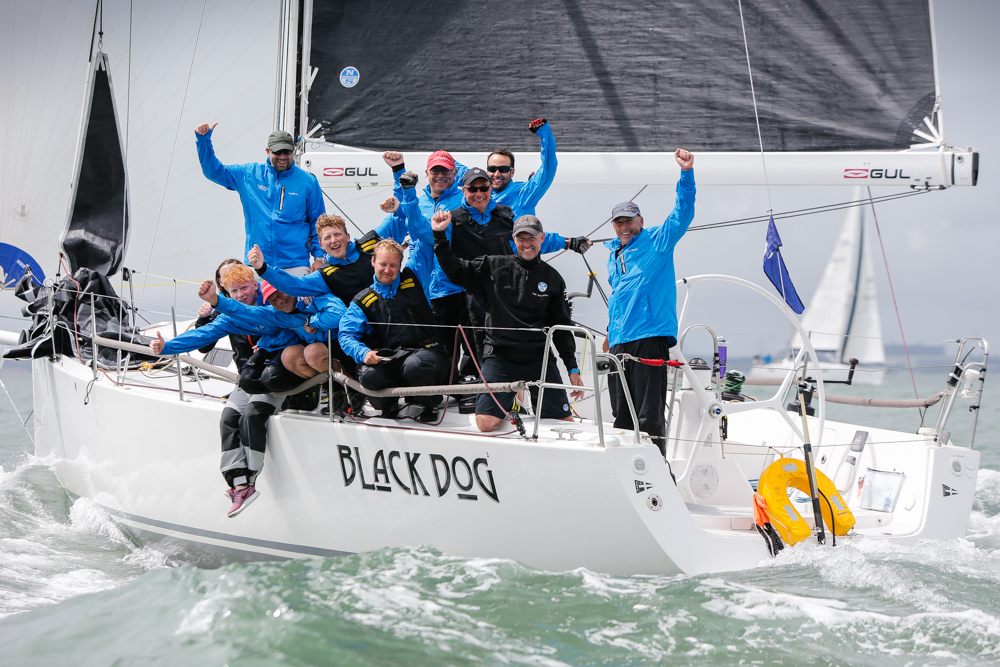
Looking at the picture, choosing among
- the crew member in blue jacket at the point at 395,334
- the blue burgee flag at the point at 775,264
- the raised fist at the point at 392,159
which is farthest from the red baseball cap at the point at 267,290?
the blue burgee flag at the point at 775,264

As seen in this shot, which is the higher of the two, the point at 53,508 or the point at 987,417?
the point at 53,508

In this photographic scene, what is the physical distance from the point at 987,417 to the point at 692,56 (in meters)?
14.9

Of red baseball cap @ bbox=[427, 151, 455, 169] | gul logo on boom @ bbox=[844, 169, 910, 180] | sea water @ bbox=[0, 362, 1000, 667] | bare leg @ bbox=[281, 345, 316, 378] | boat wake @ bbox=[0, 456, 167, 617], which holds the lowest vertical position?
boat wake @ bbox=[0, 456, 167, 617]

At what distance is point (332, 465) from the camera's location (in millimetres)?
3914

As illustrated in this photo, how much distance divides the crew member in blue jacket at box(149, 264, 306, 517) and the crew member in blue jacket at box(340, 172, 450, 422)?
0.41 m

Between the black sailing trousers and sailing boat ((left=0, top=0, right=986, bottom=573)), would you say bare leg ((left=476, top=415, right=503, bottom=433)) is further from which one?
the black sailing trousers

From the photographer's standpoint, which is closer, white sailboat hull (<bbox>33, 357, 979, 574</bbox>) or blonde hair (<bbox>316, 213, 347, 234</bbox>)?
white sailboat hull (<bbox>33, 357, 979, 574</bbox>)

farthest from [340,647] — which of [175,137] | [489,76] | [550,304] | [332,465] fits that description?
[175,137]

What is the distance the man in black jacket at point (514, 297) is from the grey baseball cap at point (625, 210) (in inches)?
20.9

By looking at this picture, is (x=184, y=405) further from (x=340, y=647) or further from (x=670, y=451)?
(x=670, y=451)

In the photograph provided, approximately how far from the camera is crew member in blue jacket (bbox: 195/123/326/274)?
501 centimetres

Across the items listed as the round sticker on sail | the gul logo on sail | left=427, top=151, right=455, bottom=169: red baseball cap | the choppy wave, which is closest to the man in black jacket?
the gul logo on sail

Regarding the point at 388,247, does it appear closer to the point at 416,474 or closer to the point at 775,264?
the point at 416,474

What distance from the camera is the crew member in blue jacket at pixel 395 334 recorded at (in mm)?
3900
